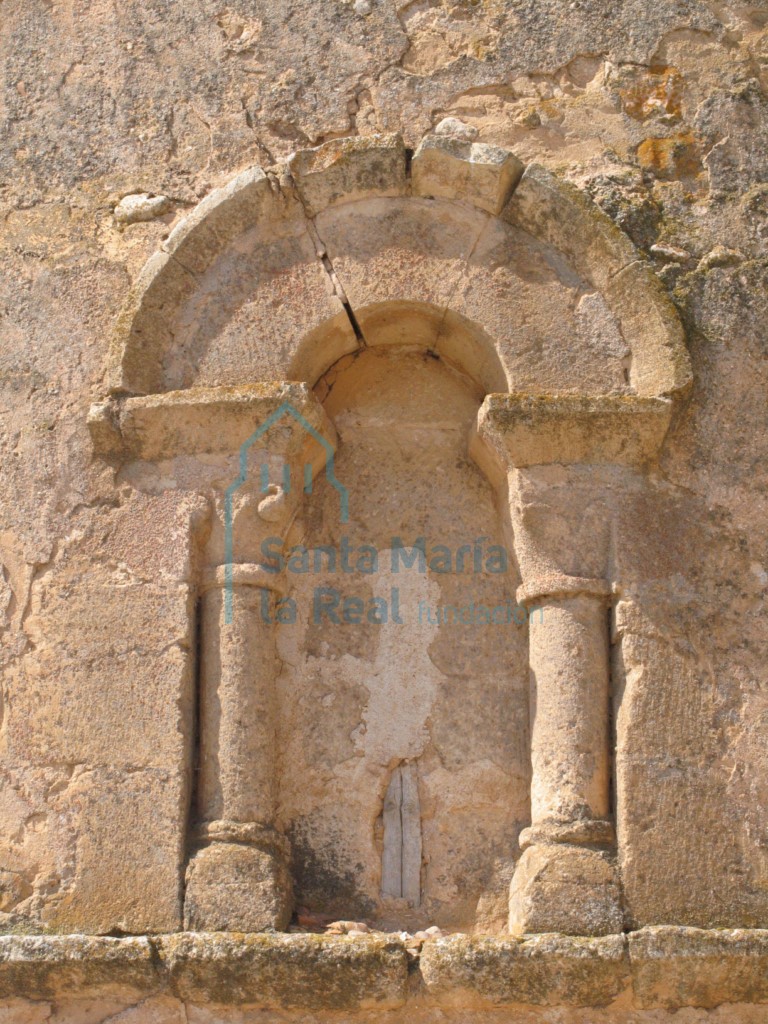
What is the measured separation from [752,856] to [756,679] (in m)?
0.61

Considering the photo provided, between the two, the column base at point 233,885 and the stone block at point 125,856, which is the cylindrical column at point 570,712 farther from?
the stone block at point 125,856

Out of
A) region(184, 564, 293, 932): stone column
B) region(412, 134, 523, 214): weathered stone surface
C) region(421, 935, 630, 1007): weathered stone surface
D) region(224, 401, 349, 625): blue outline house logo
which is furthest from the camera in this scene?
region(412, 134, 523, 214): weathered stone surface

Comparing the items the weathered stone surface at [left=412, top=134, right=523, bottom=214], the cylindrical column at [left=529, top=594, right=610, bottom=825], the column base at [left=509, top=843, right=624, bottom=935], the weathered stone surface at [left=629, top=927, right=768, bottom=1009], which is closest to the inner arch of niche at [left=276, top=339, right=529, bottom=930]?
the cylindrical column at [left=529, top=594, right=610, bottom=825]

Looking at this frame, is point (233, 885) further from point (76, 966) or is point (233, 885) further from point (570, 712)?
point (570, 712)

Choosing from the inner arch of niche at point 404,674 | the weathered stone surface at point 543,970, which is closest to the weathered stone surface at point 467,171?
the inner arch of niche at point 404,674

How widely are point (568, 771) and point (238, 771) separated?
1148 millimetres

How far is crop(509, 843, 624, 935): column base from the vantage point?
4.55 meters

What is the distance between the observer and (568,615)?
16.1ft

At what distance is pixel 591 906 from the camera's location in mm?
4566

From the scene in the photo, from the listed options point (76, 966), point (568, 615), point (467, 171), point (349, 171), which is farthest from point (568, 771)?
point (349, 171)

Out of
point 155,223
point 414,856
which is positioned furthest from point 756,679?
point 155,223

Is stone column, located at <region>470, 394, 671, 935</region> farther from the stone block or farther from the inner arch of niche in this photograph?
Result: the stone block

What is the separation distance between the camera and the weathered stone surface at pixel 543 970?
4.45m

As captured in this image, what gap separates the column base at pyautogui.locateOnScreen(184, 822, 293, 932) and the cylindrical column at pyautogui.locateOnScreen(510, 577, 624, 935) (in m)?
0.83
